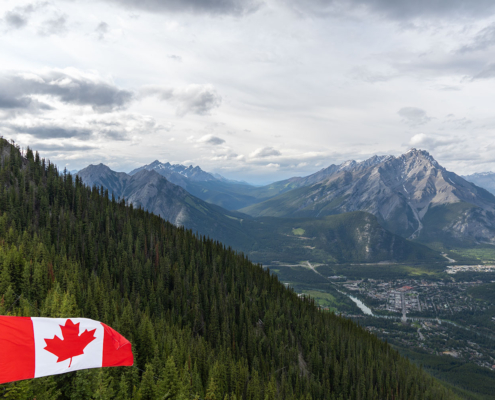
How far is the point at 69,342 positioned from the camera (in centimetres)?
2770

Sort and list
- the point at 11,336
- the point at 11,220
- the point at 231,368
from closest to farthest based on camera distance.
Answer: the point at 11,336, the point at 231,368, the point at 11,220

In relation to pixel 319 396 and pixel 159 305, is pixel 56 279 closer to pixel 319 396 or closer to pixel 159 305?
pixel 159 305

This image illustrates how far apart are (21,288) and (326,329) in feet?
563

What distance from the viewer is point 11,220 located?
175m

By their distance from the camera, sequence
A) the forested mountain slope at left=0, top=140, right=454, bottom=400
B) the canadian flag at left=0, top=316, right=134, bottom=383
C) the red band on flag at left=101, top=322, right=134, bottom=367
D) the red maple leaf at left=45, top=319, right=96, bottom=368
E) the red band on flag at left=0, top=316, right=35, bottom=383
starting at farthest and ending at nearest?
the forested mountain slope at left=0, top=140, right=454, bottom=400, the red band on flag at left=101, top=322, right=134, bottom=367, the red maple leaf at left=45, top=319, right=96, bottom=368, the canadian flag at left=0, top=316, right=134, bottom=383, the red band on flag at left=0, top=316, right=35, bottom=383

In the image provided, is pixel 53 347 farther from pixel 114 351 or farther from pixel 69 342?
pixel 114 351

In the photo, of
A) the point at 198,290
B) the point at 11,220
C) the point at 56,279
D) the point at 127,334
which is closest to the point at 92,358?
the point at 127,334

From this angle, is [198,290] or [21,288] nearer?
[21,288]

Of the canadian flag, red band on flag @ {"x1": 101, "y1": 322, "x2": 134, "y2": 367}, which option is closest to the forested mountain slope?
red band on flag @ {"x1": 101, "y1": 322, "x2": 134, "y2": 367}

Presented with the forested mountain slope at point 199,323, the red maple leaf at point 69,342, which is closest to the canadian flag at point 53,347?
the red maple leaf at point 69,342

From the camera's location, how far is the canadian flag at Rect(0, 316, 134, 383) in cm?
2378

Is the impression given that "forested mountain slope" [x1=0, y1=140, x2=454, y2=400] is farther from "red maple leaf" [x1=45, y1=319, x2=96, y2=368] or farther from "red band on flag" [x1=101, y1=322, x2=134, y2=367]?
"red maple leaf" [x1=45, y1=319, x2=96, y2=368]

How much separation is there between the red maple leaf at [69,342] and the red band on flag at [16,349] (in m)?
1.57

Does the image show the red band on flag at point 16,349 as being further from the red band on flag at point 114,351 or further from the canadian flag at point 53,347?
the red band on flag at point 114,351
